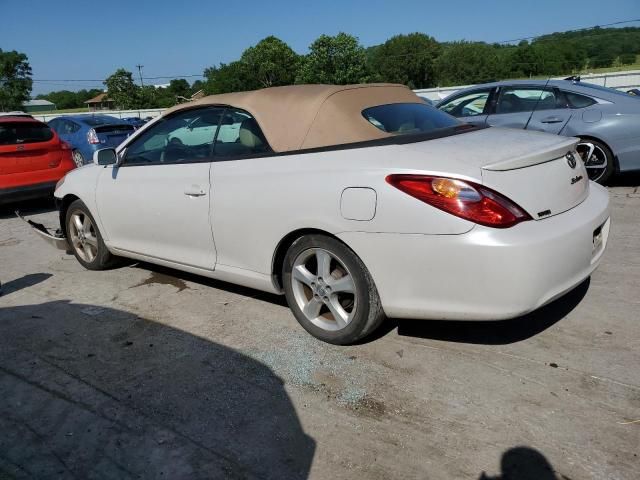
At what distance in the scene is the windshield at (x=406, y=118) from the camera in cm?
342

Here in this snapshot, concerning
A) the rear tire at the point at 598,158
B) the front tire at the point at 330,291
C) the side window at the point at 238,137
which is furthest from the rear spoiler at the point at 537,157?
the rear tire at the point at 598,158

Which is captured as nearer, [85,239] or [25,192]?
[85,239]

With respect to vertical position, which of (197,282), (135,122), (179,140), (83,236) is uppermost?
(179,140)

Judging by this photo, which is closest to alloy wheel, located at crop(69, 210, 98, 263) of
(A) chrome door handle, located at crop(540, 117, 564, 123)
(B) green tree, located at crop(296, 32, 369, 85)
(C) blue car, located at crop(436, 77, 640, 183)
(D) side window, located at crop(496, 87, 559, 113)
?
(C) blue car, located at crop(436, 77, 640, 183)

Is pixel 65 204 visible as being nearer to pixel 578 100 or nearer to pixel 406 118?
pixel 406 118

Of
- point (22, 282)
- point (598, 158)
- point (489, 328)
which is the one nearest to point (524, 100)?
point (598, 158)

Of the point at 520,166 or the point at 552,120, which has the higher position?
the point at 520,166

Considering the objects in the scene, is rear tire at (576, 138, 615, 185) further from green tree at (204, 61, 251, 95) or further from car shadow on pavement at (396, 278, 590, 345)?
green tree at (204, 61, 251, 95)

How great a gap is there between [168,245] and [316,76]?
8600 centimetres

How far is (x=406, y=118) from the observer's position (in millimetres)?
3586

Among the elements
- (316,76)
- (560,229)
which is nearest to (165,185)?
(560,229)

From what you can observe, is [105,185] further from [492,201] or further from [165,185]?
[492,201]

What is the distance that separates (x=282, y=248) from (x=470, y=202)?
128 cm

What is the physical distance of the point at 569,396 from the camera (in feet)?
8.73
